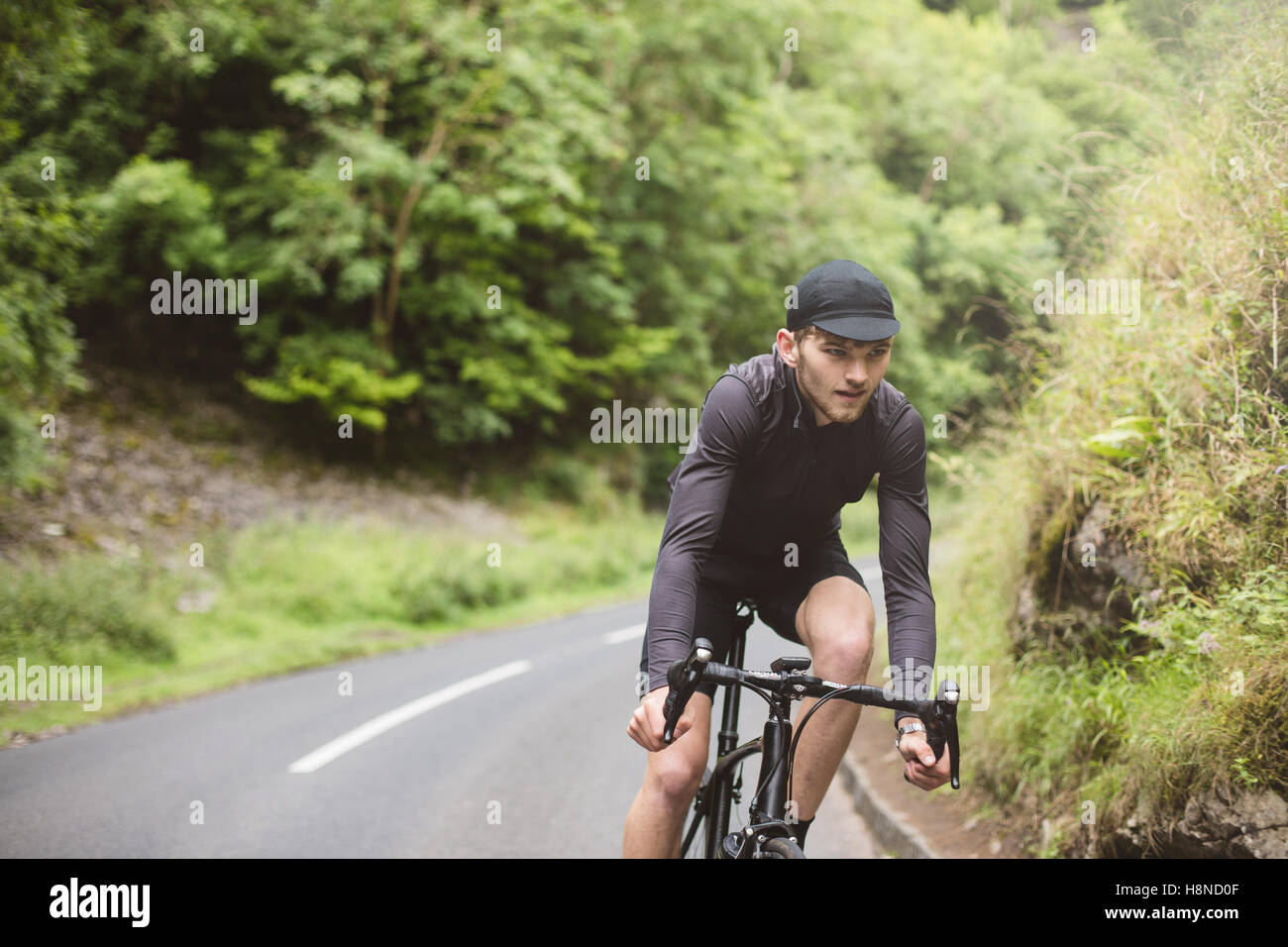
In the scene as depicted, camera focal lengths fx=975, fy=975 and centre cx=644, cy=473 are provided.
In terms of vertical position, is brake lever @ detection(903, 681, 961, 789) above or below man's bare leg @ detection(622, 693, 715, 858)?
above

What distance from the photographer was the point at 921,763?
2330mm

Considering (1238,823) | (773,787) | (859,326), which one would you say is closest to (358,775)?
(773,787)

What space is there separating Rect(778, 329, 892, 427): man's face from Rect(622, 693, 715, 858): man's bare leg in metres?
0.93

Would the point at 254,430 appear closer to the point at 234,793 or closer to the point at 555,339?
the point at 555,339

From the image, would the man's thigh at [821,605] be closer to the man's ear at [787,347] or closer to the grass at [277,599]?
the man's ear at [787,347]

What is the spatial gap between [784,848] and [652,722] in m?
0.43

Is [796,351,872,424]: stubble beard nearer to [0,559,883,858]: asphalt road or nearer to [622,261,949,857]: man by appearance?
[622,261,949,857]: man

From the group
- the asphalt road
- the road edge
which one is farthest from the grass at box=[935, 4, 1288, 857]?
the asphalt road

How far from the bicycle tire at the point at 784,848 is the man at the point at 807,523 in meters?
0.34

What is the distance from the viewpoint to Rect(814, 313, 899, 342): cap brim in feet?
8.09

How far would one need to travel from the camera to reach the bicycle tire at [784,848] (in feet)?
7.55

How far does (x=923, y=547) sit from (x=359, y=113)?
64.0 ft

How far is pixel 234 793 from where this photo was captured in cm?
613
